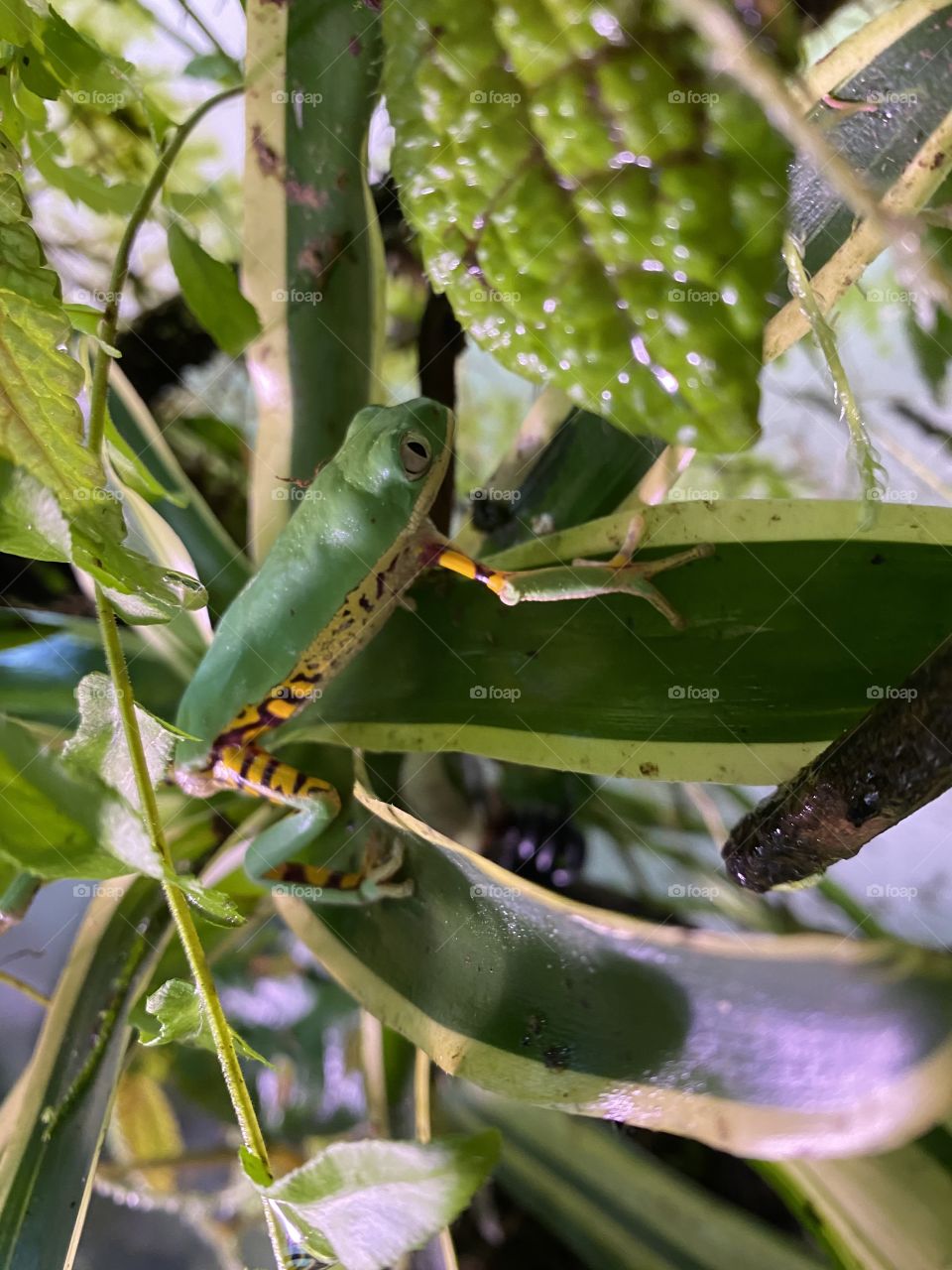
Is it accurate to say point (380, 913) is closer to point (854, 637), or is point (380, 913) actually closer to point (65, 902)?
point (854, 637)

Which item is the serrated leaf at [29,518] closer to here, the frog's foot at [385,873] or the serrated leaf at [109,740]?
the serrated leaf at [109,740]

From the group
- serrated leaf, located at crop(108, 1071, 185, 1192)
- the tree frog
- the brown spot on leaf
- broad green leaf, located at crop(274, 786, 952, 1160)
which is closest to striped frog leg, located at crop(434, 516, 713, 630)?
the tree frog

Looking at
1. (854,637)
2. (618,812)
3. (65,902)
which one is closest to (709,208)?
(854,637)

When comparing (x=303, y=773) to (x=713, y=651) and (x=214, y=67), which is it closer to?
Result: (x=713, y=651)

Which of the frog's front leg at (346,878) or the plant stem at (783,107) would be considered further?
the frog's front leg at (346,878)

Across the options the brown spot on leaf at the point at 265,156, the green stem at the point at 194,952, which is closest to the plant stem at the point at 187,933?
the green stem at the point at 194,952

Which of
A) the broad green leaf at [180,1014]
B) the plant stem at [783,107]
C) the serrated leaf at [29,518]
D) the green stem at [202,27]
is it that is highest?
the plant stem at [783,107]

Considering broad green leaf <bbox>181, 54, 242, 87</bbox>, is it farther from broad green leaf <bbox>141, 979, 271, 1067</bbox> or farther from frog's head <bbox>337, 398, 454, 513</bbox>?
broad green leaf <bbox>141, 979, 271, 1067</bbox>
